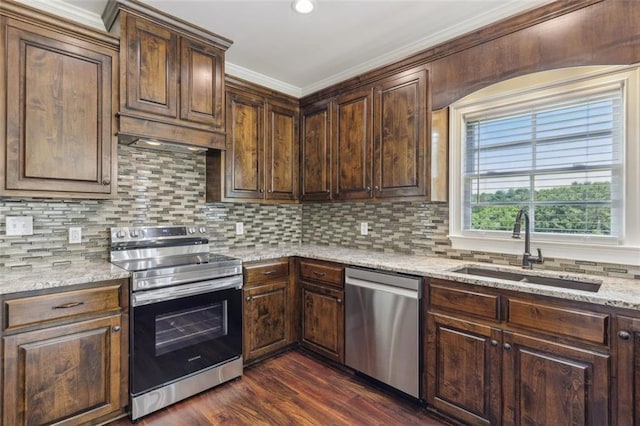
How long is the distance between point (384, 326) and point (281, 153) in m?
1.91

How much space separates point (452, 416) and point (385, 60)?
274 cm

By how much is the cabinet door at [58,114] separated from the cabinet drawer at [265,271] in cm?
115

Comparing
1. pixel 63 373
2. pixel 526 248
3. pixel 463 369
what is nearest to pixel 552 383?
pixel 463 369

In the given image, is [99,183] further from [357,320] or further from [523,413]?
[523,413]

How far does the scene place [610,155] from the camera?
1974 millimetres

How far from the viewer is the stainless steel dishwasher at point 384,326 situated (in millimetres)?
2143

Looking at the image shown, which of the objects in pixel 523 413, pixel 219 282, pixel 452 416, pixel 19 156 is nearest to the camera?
pixel 523 413

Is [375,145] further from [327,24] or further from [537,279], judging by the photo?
[537,279]

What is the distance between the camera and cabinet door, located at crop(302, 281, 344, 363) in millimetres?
2635

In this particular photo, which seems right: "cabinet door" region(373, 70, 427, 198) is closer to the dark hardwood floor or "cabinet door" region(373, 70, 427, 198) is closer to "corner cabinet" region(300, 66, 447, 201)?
"corner cabinet" region(300, 66, 447, 201)

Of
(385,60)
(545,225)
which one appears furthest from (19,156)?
(545,225)

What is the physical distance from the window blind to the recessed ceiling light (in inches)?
56.2

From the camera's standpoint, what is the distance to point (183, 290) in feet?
7.24

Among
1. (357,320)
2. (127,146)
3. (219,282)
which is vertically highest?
(127,146)
